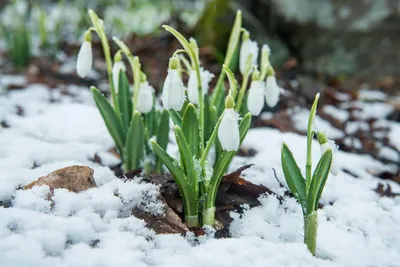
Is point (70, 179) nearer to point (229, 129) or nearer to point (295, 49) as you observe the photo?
point (229, 129)

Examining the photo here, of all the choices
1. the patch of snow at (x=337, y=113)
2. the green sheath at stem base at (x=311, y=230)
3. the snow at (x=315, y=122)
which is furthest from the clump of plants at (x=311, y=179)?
the patch of snow at (x=337, y=113)

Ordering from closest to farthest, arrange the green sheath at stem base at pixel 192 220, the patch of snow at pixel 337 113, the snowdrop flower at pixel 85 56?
the green sheath at stem base at pixel 192 220
the snowdrop flower at pixel 85 56
the patch of snow at pixel 337 113

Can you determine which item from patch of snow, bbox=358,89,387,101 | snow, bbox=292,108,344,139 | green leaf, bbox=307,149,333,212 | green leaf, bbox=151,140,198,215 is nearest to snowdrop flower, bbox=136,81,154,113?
green leaf, bbox=151,140,198,215

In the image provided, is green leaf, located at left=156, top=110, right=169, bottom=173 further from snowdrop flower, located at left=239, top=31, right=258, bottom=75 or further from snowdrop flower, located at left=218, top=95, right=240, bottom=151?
snowdrop flower, located at left=218, top=95, right=240, bottom=151

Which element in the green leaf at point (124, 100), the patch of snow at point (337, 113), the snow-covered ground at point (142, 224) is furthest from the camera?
the patch of snow at point (337, 113)

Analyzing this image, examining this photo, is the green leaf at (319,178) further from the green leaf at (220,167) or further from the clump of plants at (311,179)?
the green leaf at (220,167)

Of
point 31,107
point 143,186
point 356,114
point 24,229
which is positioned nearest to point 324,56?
point 356,114

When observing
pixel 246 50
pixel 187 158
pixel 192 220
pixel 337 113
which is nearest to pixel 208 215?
pixel 192 220

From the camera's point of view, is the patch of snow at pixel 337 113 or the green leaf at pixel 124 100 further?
the patch of snow at pixel 337 113
